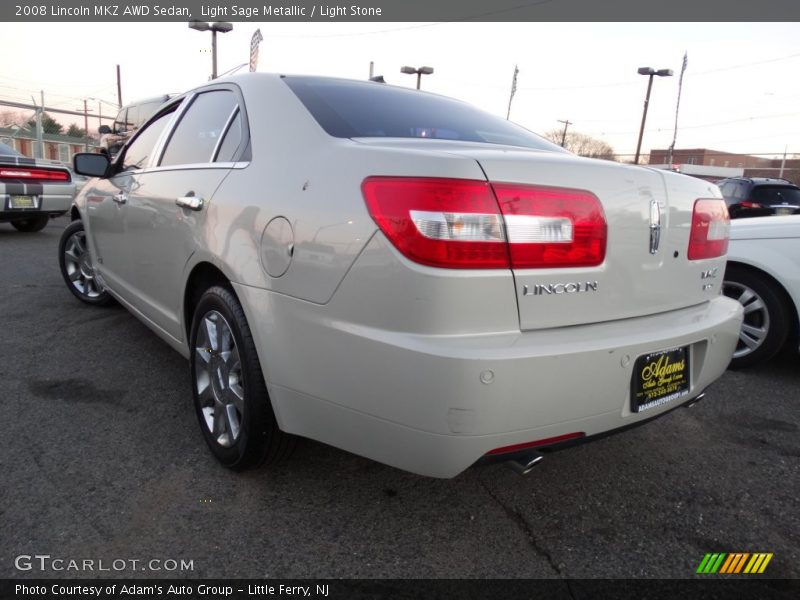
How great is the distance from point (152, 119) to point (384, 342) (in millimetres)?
2735

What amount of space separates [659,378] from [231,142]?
1911mm

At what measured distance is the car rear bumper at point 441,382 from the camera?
1.51 m

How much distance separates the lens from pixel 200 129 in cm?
277

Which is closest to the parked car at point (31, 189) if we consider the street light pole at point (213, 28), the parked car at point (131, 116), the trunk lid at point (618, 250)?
the trunk lid at point (618, 250)

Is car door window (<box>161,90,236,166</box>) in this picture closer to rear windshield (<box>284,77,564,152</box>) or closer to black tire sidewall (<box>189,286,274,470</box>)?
rear windshield (<box>284,77,564,152</box>)

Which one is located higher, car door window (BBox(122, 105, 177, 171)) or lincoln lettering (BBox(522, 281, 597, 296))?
car door window (BBox(122, 105, 177, 171))

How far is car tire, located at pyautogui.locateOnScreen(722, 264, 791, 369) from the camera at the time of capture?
357 cm

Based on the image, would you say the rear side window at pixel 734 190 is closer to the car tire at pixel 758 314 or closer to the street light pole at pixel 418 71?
the car tire at pixel 758 314

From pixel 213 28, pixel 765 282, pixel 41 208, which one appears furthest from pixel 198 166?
pixel 213 28

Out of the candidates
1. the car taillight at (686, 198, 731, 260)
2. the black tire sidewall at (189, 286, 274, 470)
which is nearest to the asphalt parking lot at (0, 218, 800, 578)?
the black tire sidewall at (189, 286, 274, 470)

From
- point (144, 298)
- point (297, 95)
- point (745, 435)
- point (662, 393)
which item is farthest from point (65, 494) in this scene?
point (745, 435)

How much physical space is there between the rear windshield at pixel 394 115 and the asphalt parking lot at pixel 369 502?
1.36 meters

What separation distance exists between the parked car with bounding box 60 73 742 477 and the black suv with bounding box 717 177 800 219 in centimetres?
874

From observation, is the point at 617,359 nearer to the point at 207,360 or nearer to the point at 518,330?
the point at 518,330
